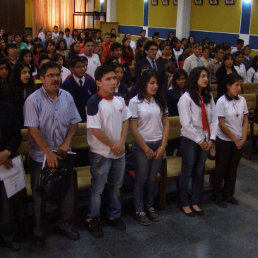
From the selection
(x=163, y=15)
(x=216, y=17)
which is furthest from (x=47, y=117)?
(x=163, y=15)

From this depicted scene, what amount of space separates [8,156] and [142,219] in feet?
4.59

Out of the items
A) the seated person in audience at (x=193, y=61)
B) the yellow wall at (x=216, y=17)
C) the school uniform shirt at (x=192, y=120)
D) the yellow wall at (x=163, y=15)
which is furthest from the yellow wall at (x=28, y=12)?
the school uniform shirt at (x=192, y=120)

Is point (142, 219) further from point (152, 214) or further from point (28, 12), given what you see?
point (28, 12)

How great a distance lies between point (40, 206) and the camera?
3.05 metres

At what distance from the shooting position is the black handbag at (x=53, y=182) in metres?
2.84

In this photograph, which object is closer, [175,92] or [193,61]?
[175,92]

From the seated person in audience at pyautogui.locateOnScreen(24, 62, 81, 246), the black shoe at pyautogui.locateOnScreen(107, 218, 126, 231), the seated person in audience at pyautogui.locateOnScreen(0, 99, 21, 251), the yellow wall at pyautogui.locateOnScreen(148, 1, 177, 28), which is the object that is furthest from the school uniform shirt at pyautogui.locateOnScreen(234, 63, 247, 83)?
the yellow wall at pyautogui.locateOnScreen(148, 1, 177, 28)

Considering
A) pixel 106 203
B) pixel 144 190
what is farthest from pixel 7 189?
pixel 144 190

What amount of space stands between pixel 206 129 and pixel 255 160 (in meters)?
2.07

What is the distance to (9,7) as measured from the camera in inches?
684

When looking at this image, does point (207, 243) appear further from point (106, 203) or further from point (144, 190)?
point (106, 203)

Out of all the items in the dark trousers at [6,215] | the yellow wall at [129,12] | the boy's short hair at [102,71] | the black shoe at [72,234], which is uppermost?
the yellow wall at [129,12]

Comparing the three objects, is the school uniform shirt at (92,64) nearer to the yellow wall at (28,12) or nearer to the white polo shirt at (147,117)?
the white polo shirt at (147,117)

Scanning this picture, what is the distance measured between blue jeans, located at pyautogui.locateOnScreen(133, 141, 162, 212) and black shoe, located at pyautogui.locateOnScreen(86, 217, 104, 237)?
445 millimetres
